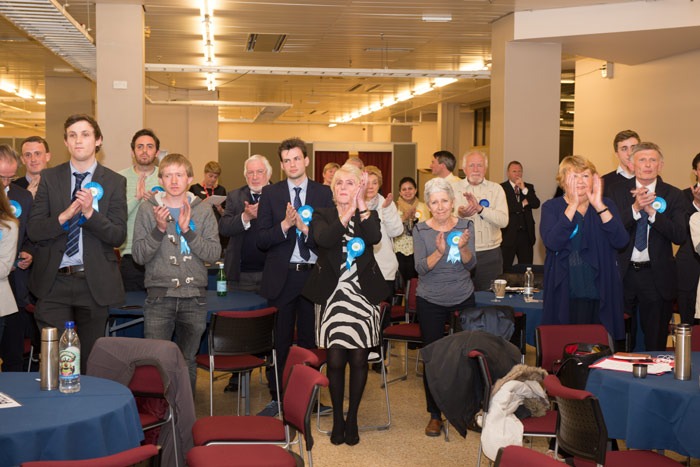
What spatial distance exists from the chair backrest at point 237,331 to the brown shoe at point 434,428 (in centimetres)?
126

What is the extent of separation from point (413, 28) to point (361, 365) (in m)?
7.45

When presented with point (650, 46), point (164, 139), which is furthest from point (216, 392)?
point (164, 139)

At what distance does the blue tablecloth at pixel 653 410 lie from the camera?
3.47 m

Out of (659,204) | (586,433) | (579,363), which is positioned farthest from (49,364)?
(659,204)

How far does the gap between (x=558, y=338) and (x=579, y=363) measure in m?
0.65

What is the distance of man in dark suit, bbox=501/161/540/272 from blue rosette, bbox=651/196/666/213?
14.7 ft

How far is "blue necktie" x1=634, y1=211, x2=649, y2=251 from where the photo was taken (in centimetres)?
562

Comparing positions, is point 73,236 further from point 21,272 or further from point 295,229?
point 295,229

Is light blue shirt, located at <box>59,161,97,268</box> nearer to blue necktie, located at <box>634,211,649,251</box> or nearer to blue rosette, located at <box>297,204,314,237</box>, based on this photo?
blue rosette, located at <box>297,204,314,237</box>

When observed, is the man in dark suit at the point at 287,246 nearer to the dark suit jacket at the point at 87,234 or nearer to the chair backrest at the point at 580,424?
the dark suit jacket at the point at 87,234

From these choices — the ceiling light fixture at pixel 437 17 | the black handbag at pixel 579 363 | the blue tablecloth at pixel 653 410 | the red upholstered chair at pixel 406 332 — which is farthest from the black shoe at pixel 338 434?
the ceiling light fixture at pixel 437 17

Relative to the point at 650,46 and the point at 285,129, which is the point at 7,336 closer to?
the point at 650,46

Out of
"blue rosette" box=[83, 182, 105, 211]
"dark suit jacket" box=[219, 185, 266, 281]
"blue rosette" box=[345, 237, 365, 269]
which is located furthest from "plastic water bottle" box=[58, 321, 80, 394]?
"dark suit jacket" box=[219, 185, 266, 281]

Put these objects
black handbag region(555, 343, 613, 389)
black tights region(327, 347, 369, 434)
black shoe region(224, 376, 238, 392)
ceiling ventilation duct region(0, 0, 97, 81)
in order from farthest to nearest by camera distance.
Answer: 1. ceiling ventilation duct region(0, 0, 97, 81)
2. black shoe region(224, 376, 238, 392)
3. black tights region(327, 347, 369, 434)
4. black handbag region(555, 343, 613, 389)
